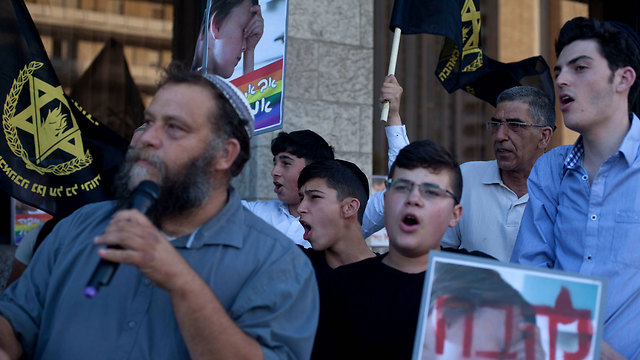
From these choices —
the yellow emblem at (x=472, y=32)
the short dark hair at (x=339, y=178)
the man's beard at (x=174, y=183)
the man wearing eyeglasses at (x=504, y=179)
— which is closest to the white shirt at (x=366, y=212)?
the short dark hair at (x=339, y=178)

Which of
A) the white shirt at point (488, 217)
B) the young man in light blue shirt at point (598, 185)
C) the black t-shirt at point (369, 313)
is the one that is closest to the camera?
the black t-shirt at point (369, 313)

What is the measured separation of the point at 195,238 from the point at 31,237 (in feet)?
6.87

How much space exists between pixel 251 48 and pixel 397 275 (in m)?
2.00

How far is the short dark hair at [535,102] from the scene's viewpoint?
12.3 feet

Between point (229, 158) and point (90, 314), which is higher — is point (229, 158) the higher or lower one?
the higher one

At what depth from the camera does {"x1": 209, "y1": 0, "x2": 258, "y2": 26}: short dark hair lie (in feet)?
13.3

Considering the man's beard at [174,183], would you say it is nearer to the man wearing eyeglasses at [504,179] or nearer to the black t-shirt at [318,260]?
the black t-shirt at [318,260]

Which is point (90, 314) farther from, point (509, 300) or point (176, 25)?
point (176, 25)

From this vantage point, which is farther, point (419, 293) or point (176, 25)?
point (176, 25)

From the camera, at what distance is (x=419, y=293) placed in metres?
2.48

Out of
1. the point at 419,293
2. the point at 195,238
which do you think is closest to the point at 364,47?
the point at 419,293

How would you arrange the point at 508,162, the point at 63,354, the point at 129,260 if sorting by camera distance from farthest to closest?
the point at 508,162 → the point at 63,354 → the point at 129,260

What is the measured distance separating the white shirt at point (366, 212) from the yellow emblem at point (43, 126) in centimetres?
107

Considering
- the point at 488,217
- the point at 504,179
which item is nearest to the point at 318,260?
the point at 488,217
